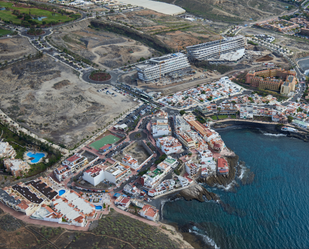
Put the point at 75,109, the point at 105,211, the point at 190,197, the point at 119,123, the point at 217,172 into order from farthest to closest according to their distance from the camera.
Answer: the point at 75,109 < the point at 119,123 < the point at 217,172 < the point at 190,197 < the point at 105,211

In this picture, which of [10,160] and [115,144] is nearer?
[10,160]

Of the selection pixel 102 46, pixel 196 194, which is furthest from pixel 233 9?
pixel 196 194

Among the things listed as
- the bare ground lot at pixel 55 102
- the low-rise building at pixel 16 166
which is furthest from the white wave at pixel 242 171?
the low-rise building at pixel 16 166

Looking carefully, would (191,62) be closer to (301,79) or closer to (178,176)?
(301,79)

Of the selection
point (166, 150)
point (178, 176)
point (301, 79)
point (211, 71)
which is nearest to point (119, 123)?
point (166, 150)

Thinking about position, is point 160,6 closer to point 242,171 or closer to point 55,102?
point 55,102

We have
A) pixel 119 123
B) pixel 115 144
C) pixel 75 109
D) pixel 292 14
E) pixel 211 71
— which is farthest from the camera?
pixel 292 14

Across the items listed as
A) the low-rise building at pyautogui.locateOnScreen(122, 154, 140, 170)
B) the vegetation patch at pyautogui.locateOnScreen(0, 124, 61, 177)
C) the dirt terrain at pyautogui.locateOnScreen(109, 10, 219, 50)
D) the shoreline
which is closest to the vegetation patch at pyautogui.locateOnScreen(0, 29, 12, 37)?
the dirt terrain at pyautogui.locateOnScreen(109, 10, 219, 50)
